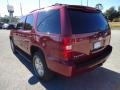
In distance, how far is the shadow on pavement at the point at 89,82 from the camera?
4290 mm

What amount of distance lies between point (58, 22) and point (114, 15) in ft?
280

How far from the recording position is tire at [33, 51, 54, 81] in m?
4.41

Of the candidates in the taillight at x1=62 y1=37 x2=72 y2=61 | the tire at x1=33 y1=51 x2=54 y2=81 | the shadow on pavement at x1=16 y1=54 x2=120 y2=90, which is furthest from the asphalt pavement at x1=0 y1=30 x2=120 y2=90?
the taillight at x1=62 y1=37 x2=72 y2=61

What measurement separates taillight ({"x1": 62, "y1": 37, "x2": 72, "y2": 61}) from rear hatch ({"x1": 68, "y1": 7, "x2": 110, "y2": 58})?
72 mm

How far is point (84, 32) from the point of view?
3750mm

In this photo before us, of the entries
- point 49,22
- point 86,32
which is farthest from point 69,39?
point 49,22

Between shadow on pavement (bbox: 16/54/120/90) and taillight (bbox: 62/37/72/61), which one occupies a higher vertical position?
taillight (bbox: 62/37/72/61)

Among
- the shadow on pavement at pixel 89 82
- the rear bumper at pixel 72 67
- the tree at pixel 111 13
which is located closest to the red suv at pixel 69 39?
the rear bumper at pixel 72 67

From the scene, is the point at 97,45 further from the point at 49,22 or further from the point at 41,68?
the point at 41,68

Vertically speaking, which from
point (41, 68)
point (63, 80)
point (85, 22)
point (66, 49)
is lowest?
point (63, 80)

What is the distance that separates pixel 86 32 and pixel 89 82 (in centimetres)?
152

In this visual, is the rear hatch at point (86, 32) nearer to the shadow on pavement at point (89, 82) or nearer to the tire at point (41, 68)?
the shadow on pavement at point (89, 82)

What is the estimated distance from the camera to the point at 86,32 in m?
3.80

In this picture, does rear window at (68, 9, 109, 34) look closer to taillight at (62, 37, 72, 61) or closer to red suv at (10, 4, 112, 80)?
red suv at (10, 4, 112, 80)
